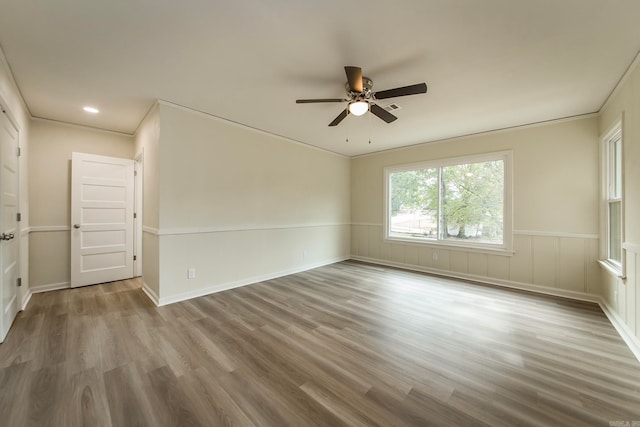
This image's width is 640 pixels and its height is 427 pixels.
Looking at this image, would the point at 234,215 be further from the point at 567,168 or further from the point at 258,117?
the point at 567,168

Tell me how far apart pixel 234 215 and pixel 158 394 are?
2.58m

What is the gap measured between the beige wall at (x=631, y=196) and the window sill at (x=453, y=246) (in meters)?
1.38

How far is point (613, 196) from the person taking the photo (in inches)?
125

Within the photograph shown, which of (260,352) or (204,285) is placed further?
(204,285)

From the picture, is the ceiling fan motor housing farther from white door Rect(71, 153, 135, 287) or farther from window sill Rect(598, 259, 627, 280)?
white door Rect(71, 153, 135, 287)

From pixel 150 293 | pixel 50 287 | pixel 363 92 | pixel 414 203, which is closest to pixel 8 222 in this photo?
pixel 150 293

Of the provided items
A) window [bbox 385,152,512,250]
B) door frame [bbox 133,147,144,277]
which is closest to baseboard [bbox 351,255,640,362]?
window [bbox 385,152,512,250]

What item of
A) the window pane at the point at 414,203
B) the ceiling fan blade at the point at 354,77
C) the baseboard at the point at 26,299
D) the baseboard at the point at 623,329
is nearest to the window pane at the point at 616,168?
the baseboard at the point at 623,329

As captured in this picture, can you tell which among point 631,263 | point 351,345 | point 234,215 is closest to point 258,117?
point 234,215

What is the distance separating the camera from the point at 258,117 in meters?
3.70

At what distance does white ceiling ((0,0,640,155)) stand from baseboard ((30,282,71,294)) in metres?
2.48

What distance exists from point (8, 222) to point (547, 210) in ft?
21.7

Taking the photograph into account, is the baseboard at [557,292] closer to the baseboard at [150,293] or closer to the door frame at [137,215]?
the baseboard at [150,293]

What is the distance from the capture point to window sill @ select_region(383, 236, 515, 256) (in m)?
4.17
